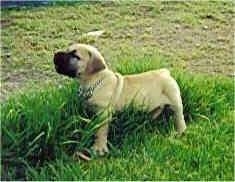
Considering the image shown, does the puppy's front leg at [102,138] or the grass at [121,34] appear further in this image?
the grass at [121,34]

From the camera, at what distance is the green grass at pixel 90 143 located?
4.21m

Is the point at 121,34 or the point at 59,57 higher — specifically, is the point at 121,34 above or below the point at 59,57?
below

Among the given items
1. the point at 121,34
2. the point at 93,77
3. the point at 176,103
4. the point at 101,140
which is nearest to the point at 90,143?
the point at 101,140

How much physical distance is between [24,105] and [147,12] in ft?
11.7

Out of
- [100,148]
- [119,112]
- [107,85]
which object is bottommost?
[100,148]

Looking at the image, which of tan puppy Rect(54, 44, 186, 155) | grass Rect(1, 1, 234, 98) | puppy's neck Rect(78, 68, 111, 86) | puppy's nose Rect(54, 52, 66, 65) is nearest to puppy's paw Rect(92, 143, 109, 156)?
tan puppy Rect(54, 44, 186, 155)

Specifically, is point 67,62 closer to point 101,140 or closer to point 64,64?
point 64,64

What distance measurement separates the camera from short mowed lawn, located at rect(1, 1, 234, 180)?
425 centimetres

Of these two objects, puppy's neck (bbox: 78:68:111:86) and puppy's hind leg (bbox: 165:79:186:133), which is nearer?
puppy's neck (bbox: 78:68:111:86)

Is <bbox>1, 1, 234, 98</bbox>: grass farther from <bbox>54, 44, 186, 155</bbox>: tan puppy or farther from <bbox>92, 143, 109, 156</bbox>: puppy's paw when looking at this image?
<bbox>92, 143, 109, 156</bbox>: puppy's paw

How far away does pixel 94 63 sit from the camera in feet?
15.0

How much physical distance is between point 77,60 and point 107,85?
246mm

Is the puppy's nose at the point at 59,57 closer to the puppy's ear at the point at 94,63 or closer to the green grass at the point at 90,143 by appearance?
the puppy's ear at the point at 94,63

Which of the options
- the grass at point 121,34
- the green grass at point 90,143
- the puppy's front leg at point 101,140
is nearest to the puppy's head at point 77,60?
the green grass at point 90,143
